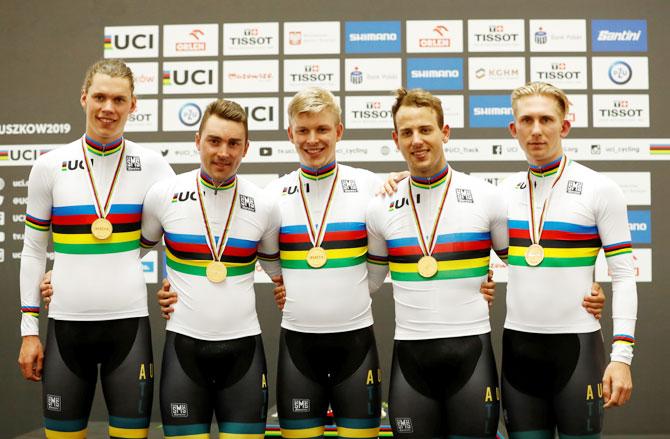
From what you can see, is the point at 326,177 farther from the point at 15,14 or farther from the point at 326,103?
the point at 15,14

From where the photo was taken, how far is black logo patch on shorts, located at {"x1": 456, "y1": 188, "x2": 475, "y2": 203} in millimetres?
2240

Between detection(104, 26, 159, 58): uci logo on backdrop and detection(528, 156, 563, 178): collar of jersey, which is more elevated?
detection(104, 26, 159, 58): uci logo on backdrop

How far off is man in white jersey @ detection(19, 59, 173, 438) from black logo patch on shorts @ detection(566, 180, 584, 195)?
5.69 feet

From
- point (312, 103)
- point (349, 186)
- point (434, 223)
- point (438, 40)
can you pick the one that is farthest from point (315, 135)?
point (438, 40)

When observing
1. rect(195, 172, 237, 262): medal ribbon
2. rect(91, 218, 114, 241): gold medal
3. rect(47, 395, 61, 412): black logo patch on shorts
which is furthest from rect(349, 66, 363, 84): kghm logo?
rect(47, 395, 61, 412): black logo patch on shorts

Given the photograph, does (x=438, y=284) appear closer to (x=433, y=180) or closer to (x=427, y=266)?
(x=427, y=266)

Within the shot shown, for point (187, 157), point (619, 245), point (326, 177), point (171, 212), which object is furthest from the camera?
point (187, 157)

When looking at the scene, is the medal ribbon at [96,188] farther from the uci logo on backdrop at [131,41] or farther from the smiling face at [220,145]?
the uci logo on backdrop at [131,41]

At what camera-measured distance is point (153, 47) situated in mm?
→ 4430

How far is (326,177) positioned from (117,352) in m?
1.13

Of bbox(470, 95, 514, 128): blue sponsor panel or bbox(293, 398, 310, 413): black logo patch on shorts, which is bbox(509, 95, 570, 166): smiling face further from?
bbox(470, 95, 514, 128): blue sponsor panel

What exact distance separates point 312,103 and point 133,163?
0.82m

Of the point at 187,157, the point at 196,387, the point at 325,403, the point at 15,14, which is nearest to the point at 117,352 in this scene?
the point at 196,387

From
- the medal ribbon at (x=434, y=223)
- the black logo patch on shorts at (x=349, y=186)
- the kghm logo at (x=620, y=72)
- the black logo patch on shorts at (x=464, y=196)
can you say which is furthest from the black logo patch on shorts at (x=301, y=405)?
the kghm logo at (x=620, y=72)
